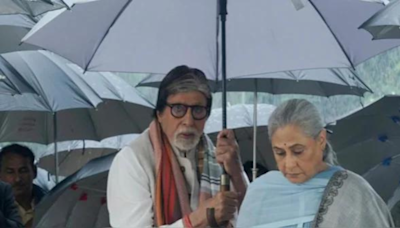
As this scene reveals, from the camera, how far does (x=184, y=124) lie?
210 inches

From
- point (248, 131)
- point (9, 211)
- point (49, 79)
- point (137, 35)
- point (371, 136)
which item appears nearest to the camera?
point (137, 35)

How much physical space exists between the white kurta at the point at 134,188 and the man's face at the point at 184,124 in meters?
0.13

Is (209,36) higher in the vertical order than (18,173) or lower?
higher

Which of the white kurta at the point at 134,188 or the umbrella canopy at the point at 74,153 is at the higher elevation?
the white kurta at the point at 134,188

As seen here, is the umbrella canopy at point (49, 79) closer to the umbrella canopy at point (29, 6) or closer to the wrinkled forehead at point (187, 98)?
the umbrella canopy at point (29, 6)

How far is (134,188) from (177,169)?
259mm

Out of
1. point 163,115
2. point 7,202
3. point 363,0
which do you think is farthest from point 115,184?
point 363,0

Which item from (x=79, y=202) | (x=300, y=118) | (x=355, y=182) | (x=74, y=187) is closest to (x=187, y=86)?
(x=300, y=118)

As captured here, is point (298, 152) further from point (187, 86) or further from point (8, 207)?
point (8, 207)

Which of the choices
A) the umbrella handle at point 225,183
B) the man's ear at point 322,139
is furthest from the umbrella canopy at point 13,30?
the man's ear at point 322,139

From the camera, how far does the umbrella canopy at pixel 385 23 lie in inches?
224

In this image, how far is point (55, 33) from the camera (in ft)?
20.3

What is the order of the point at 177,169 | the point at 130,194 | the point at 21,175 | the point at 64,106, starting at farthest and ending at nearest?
the point at 64,106, the point at 21,175, the point at 177,169, the point at 130,194

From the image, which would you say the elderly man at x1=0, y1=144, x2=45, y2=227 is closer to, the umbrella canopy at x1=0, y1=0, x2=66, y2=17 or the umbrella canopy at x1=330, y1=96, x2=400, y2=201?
the umbrella canopy at x1=0, y1=0, x2=66, y2=17
